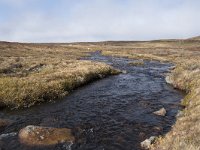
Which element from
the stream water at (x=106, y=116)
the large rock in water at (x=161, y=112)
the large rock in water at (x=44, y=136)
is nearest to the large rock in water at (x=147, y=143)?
the stream water at (x=106, y=116)

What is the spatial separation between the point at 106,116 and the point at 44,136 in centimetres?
660

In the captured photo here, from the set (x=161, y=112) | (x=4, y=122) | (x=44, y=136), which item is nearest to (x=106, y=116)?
(x=161, y=112)

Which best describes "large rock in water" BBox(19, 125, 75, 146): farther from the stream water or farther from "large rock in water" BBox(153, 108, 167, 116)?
"large rock in water" BBox(153, 108, 167, 116)

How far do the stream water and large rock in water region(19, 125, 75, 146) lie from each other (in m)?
0.52

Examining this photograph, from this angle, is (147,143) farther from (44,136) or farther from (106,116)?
(44,136)

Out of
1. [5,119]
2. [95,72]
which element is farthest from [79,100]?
[95,72]

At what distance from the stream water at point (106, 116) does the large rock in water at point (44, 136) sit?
523mm

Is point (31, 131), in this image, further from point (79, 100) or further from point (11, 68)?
point (11, 68)

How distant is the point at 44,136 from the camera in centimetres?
1788

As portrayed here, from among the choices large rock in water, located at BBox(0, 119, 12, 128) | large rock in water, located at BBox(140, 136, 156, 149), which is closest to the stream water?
large rock in water, located at BBox(140, 136, 156, 149)

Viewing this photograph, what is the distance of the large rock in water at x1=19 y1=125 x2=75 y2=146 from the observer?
682 inches

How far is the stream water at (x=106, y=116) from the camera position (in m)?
17.8

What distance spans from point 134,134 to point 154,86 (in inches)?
703

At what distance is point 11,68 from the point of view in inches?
1826
